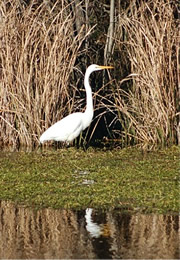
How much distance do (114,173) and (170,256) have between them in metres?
3.23

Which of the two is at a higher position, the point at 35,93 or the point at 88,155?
the point at 35,93

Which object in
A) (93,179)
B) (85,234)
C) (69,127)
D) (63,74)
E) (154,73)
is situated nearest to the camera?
(85,234)

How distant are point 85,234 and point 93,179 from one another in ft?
7.59

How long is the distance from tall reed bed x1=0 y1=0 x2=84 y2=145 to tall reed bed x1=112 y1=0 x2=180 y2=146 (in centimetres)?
93

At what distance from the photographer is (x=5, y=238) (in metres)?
5.54

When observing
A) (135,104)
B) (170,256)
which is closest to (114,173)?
(135,104)

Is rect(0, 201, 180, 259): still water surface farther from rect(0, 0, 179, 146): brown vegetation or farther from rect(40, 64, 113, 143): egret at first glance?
rect(0, 0, 179, 146): brown vegetation

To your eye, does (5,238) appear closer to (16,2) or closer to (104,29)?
(16,2)

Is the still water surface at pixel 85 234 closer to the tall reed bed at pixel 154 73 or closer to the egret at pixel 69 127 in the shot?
the egret at pixel 69 127

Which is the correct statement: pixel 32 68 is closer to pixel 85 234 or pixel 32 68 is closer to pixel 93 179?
pixel 93 179

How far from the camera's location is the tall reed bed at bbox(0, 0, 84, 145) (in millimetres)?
10227

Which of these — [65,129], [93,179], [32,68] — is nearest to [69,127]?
[65,129]

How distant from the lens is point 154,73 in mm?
9852

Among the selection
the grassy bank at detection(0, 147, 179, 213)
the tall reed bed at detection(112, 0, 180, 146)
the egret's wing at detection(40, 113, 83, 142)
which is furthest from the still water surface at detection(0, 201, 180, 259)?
the tall reed bed at detection(112, 0, 180, 146)
